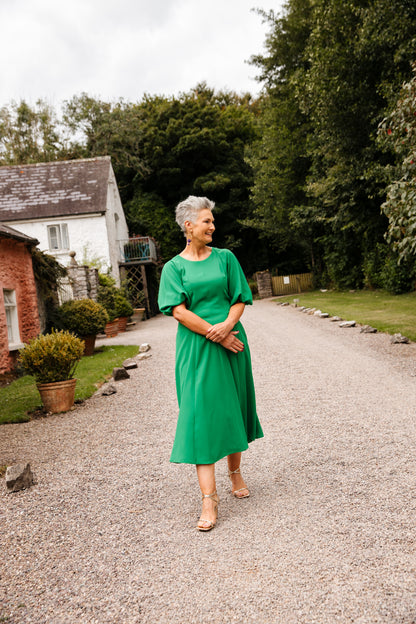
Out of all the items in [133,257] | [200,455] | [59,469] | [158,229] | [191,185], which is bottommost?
[59,469]

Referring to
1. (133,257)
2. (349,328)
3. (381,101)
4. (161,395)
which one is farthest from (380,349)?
(133,257)

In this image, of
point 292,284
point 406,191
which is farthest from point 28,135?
point 406,191

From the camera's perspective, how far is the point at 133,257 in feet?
87.9

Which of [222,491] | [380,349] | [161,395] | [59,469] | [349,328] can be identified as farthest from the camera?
[349,328]

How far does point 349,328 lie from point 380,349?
10.7 ft

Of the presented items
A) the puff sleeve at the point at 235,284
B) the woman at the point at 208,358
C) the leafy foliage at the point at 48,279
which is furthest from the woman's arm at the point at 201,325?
the leafy foliage at the point at 48,279

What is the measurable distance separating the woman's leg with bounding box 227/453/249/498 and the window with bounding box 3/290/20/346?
29.6 feet

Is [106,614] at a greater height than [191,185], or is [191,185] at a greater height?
[191,185]

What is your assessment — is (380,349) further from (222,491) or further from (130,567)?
(130,567)

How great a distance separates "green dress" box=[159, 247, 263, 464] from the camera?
321cm

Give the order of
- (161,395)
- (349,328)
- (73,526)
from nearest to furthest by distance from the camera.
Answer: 1. (73,526)
2. (161,395)
3. (349,328)

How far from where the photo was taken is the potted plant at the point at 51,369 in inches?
282

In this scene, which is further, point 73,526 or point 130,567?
point 73,526

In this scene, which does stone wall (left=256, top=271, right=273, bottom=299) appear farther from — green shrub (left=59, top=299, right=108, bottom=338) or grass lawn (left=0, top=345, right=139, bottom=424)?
grass lawn (left=0, top=345, right=139, bottom=424)
